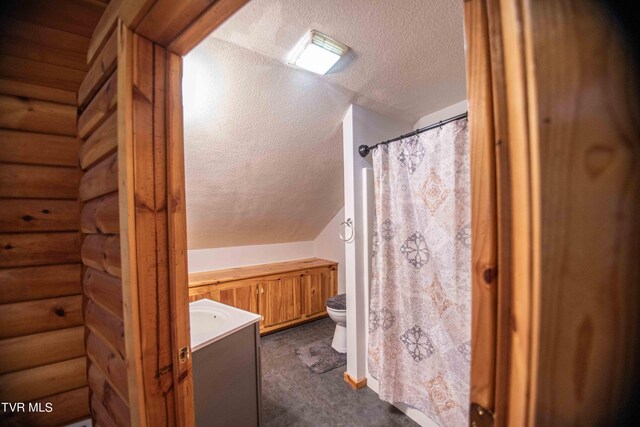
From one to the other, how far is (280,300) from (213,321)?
5.33 feet

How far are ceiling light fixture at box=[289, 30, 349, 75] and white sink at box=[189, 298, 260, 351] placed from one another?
60.0 inches

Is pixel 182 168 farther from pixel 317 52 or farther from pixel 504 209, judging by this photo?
pixel 317 52

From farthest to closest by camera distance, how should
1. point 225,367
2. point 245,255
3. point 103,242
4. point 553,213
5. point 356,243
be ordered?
point 245,255, point 356,243, point 225,367, point 103,242, point 553,213

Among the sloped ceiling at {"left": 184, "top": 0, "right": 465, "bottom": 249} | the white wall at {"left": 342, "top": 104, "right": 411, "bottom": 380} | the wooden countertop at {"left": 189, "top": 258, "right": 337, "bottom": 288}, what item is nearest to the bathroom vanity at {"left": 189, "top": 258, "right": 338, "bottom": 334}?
the wooden countertop at {"left": 189, "top": 258, "right": 337, "bottom": 288}

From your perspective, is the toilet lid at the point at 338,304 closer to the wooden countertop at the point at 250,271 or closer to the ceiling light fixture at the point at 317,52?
the wooden countertop at the point at 250,271

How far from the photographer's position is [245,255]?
10.4ft

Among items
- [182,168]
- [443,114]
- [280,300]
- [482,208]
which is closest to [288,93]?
[182,168]

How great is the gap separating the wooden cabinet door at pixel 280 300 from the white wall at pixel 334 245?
2.15 ft

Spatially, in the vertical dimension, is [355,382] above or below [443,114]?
below

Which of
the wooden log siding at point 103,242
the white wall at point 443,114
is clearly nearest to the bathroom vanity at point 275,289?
the wooden log siding at point 103,242

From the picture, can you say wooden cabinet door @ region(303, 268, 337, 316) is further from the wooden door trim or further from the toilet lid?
the wooden door trim

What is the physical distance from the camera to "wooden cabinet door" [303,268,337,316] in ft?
10.3

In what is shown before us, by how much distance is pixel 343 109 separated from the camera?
194 cm

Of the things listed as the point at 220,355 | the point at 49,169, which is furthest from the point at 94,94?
the point at 220,355
